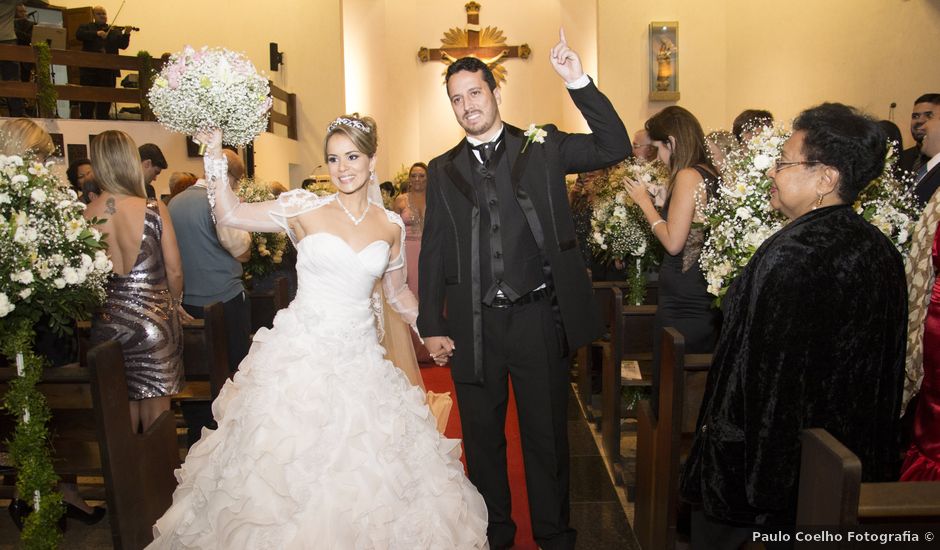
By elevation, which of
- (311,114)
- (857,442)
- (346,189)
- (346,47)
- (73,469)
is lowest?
(73,469)

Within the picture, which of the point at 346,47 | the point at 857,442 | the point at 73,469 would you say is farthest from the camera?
the point at 346,47

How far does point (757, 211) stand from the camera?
10.7ft

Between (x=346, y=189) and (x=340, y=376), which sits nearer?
(x=340, y=376)

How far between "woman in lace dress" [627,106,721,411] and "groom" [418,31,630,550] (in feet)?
3.34

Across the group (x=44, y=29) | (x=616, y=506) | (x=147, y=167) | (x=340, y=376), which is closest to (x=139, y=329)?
(x=340, y=376)

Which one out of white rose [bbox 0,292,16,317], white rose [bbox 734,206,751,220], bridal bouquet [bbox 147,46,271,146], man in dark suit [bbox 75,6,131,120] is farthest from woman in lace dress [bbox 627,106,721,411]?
man in dark suit [bbox 75,6,131,120]

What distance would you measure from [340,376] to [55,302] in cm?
145

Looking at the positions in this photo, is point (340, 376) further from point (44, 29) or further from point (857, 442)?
Answer: point (44, 29)

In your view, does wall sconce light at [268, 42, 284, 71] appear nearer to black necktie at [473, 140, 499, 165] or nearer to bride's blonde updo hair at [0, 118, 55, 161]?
bride's blonde updo hair at [0, 118, 55, 161]

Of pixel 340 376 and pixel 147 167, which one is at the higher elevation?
pixel 147 167

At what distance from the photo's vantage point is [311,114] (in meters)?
14.8

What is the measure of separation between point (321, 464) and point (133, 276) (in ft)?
6.36

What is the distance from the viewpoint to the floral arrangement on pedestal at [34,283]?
132 inches

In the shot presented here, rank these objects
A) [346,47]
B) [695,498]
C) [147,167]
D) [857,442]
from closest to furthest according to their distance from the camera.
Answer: [857,442] → [695,498] → [147,167] → [346,47]
